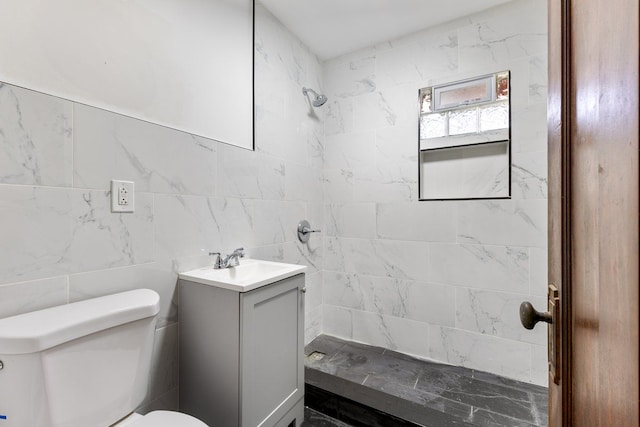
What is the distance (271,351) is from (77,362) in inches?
28.6

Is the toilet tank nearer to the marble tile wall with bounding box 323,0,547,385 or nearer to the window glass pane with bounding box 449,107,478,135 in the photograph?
the marble tile wall with bounding box 323,0,547,385

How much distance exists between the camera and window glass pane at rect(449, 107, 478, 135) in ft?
6.34

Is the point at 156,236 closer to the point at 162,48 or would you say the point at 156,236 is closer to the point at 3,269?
the point at 3,269

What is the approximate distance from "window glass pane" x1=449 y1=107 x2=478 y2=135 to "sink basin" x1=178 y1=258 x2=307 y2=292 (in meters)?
1.43

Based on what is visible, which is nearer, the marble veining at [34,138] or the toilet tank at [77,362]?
the toilet tank at [77,362]

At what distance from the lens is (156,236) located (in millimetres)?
1273

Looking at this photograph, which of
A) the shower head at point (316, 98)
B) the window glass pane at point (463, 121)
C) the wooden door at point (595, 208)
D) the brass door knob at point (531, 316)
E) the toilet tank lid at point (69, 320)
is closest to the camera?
the wooden door at point (595, 208)

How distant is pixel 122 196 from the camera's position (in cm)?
115

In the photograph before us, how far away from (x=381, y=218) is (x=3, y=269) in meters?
2.03

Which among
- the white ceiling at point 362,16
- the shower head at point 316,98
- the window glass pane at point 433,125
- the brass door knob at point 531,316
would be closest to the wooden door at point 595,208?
the brass door knob at point 531,316

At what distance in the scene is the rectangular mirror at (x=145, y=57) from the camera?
941mm

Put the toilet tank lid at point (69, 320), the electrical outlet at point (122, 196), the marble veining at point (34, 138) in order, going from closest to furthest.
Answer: the toilet tank lid at point (69, 320) → the marble veining at point (34, 138) → the electrical outlet at point (122, 196)

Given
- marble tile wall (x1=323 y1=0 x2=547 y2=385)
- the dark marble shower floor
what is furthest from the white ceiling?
the dark marble shower floor

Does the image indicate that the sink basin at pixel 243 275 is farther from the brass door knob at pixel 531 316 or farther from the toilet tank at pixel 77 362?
the brass door knob at pixel 531 316
